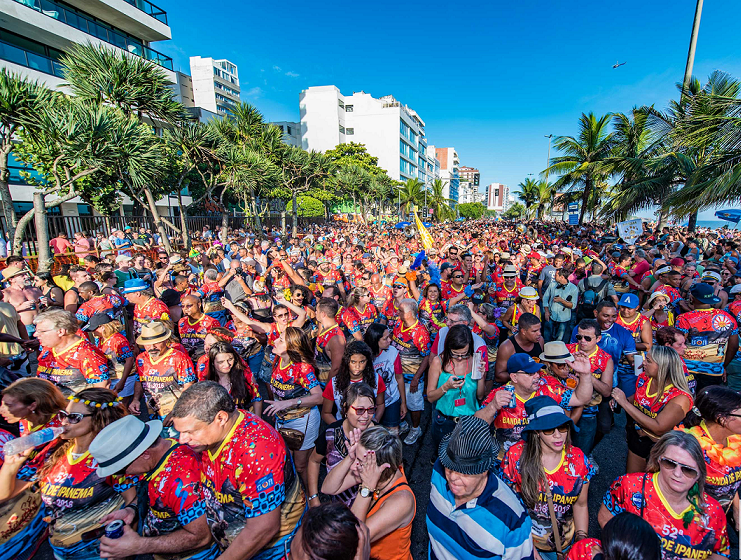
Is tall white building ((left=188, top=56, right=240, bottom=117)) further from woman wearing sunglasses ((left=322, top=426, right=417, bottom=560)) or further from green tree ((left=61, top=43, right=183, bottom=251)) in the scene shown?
woman wearing sunglasses ((left=322, top=426, right=417, bottom=560))

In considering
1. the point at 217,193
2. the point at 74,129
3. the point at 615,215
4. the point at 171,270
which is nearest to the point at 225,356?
the point at 171,270

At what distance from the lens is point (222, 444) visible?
6.38ft

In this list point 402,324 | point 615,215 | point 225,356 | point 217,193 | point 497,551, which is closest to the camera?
point 497,551

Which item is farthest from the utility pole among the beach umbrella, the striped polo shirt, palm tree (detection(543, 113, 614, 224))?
the striped polo shirt

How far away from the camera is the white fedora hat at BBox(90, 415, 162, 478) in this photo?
191cm

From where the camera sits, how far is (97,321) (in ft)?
14.0

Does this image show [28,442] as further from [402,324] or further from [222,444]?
[402,324]

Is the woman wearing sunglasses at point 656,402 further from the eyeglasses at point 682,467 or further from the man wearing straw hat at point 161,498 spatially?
the man wearing straw hat at point 161,498

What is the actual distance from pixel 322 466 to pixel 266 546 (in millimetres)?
2013

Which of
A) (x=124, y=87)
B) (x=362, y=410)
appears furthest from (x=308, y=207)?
(x=362, y=410)

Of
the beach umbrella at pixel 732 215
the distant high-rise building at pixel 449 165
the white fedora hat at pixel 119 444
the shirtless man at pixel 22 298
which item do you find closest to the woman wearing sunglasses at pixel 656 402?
the white fedora hat at pixel 119 444

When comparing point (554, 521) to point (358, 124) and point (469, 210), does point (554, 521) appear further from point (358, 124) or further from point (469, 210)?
point (469, 210)

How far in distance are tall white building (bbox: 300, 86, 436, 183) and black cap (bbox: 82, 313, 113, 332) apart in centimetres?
6561

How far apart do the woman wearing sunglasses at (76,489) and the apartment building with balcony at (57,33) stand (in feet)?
67.4
